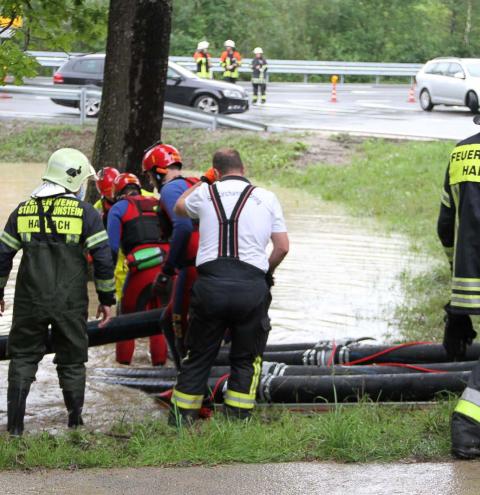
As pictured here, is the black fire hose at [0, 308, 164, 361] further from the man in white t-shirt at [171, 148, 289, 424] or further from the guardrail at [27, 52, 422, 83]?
the guardrail at [27, 52, 422, 83]

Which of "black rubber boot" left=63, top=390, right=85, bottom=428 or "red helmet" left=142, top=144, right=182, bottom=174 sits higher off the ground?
"red helmet" left=142, top=144, right=182, bottom=174

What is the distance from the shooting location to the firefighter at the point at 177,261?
8.05 meters

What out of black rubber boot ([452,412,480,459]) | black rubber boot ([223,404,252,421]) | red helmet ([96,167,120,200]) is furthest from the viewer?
red helmet ([96,167,120,200])

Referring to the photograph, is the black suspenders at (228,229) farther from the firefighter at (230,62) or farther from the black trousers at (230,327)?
the firefighter at (230,62)

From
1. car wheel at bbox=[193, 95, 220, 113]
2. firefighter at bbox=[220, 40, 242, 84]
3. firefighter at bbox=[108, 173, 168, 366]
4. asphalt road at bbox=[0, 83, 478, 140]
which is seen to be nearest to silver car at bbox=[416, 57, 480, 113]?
asphalt road at bbox=[0, 83, 478, 140]

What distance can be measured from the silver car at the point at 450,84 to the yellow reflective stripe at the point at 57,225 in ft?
83.9

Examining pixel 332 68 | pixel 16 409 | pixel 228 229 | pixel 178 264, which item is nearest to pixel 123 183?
pixel 178 264

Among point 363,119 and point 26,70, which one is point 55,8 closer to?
point 26,70

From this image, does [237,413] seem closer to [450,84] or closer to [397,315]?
[397,315]

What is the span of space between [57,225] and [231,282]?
1111mm

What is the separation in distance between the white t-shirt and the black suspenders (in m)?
0.02

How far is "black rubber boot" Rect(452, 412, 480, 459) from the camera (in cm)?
587

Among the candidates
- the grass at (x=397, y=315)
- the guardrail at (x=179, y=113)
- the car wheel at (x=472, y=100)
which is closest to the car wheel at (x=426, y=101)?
the car wheel at (x=472, y=100)

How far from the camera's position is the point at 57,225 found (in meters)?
6.98
